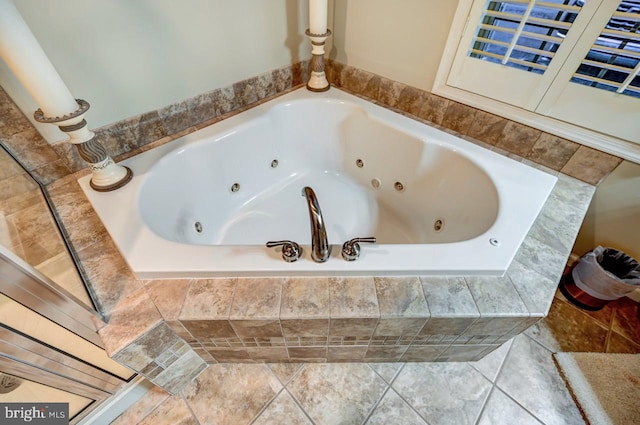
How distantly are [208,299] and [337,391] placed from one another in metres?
0.62

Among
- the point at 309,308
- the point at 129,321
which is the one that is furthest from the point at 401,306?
the point at 129,321

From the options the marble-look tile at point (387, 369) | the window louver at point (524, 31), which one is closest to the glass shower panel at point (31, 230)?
the marble-look tile at point (387, 369)

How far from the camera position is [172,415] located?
3.23 ft

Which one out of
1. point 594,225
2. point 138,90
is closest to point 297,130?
point 138,90

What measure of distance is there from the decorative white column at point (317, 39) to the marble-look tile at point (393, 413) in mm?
1477

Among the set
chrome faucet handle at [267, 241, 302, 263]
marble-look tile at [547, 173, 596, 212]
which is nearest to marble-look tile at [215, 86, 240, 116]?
chrome faucet handle at [267, 241, 302, 263]

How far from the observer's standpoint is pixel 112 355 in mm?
694

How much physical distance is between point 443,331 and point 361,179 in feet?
3.08

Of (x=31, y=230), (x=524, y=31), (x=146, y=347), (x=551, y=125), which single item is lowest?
(x=146, y=347)

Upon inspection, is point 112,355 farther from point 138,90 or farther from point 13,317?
point 138,90

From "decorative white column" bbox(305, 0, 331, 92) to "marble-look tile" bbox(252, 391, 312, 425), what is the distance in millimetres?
1462

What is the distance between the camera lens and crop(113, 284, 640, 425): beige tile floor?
3.22 ft

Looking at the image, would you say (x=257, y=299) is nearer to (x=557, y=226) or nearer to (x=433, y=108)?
(x=557, y=226)

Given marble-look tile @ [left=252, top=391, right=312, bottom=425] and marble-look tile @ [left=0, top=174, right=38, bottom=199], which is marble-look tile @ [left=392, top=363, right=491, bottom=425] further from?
marble-look tile @ [left=0, top=174, right=38, bottom=199]
